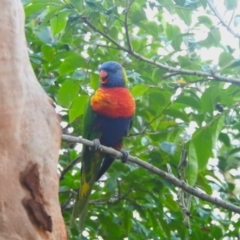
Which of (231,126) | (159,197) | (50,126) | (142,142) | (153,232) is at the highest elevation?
(50,126)

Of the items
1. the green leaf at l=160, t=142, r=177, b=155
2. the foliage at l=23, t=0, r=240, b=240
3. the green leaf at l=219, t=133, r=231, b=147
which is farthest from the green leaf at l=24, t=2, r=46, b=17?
the green leaf at l=219, t=133, r=231, b=147

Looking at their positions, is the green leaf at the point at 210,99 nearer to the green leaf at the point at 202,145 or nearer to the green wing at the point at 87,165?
the green leaf at the point at 202,145

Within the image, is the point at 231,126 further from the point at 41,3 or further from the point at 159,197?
the point at 41,3

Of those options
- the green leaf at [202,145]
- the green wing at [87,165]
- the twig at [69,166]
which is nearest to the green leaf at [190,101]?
the green leaf at [202,145]

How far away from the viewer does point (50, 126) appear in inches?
60.8

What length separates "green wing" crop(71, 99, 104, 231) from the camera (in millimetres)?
2426

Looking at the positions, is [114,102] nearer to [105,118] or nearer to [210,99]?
[105,118]

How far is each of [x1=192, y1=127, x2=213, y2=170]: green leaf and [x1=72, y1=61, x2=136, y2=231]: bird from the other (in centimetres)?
61

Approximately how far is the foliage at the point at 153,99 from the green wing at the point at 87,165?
0.28ft

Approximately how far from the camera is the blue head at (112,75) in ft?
Result: 8.67

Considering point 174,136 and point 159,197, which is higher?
point 174,136

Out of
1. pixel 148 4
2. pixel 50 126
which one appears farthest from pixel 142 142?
pixel 50 126

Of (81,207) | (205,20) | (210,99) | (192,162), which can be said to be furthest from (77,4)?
(81,207)

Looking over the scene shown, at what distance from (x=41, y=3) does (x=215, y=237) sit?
3.97 ft
